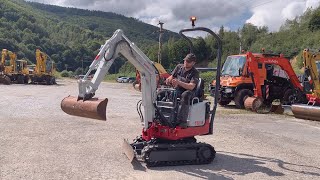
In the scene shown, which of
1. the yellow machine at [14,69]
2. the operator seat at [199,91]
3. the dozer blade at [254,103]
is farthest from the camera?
the yellow machine at [14,69]

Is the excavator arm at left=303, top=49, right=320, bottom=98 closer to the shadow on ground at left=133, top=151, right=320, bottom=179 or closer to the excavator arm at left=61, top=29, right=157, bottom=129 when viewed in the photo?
the shadow on ground at left=133, top=151, right=320, bottom=179

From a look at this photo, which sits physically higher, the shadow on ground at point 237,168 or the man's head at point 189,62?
the man's head at point 189,62

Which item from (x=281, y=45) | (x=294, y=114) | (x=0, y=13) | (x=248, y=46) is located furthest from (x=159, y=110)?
(x=0, y=13)

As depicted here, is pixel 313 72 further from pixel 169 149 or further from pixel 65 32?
pixel 65 32

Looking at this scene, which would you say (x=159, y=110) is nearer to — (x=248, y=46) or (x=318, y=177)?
(x=318, y=177)

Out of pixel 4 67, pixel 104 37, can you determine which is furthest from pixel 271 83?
pixel 104 37

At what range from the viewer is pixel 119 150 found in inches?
334

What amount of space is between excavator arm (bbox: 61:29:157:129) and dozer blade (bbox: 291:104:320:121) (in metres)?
9.07

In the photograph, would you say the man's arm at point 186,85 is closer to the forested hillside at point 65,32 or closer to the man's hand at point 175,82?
the man's hand at point 175,82

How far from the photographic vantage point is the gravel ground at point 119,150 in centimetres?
687

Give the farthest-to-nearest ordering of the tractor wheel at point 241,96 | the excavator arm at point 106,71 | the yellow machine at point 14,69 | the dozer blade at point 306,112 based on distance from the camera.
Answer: the yellow machine at point 14,69, the tractor wheel at point 241,96, the dozer blade at point 306,112, the excavator arm at point 106,71

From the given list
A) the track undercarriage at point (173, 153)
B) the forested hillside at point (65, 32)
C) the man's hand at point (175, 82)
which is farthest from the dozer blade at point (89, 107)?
the forested hillside at point (65, 32)

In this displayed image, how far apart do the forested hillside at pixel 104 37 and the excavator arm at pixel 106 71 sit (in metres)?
17.3

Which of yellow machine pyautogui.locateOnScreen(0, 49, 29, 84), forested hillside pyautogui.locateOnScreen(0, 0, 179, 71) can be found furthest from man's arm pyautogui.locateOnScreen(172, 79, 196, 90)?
forested hillside pyautogui.locateOnScreen(0, 0, 179, 71)
